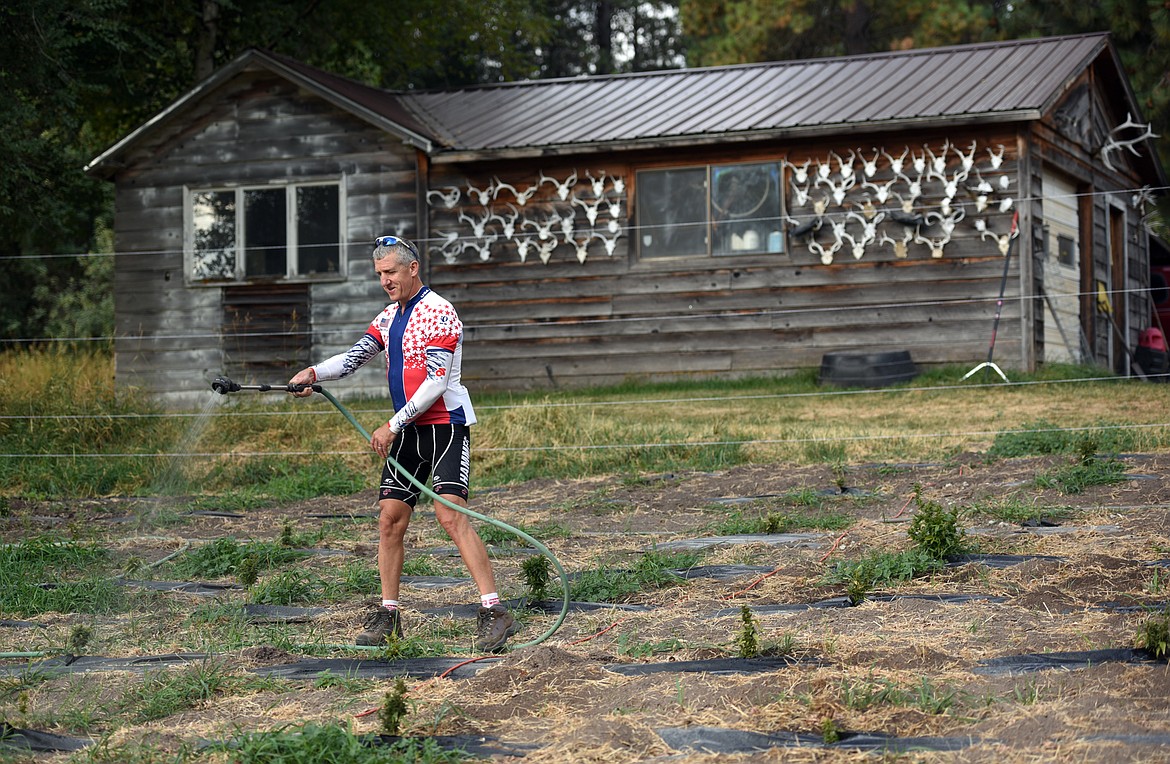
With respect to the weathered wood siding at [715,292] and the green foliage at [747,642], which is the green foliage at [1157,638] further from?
the weathered wood siding at [715,292]

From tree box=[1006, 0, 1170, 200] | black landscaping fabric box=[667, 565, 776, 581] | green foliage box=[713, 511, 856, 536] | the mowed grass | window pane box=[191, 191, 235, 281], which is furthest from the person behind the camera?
tree box=[1006, 0, 1170, 200]

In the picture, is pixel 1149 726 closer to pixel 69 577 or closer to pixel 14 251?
pixel 69 577

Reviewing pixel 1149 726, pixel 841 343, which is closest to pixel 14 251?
pixel 841 343

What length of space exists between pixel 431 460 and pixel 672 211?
35.0 ft

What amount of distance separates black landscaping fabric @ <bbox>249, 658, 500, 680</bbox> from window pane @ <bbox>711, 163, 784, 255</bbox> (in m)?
10.9

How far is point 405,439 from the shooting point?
5602 millimetres

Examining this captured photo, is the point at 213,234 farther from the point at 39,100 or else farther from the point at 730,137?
the point at 730,137

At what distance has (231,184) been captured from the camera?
660 inches

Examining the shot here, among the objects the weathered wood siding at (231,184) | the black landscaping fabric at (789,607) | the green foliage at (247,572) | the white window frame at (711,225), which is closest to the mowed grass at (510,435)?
the green foliage at (247,572)

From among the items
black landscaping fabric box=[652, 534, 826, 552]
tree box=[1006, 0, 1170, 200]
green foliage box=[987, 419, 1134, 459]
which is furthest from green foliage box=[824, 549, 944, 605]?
tree box=[1006, 0, 1170, 200]

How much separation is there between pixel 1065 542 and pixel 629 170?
32.7 ft

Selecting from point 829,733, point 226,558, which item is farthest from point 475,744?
point 226,558

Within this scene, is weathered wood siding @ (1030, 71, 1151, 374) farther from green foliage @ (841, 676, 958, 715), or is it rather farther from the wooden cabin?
green foliage @ (841, 676, 958, 715)

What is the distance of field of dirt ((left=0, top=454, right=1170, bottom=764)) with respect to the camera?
402cm
